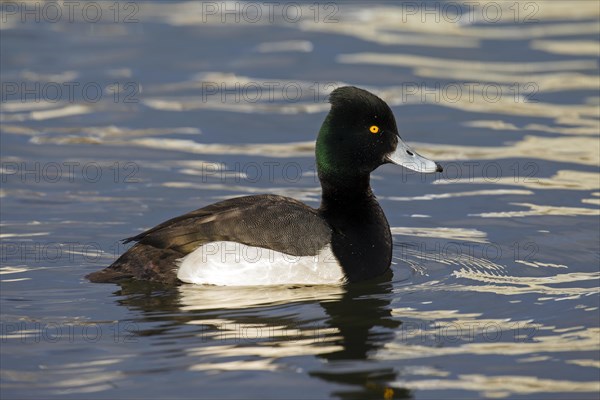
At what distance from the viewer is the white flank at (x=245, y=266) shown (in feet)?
28.6

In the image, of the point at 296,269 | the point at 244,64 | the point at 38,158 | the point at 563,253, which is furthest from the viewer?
the point at 244,64

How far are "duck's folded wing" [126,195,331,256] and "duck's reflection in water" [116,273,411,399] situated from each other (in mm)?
310

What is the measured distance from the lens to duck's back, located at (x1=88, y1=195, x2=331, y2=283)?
8.73m

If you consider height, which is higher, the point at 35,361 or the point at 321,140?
the point at 321,140

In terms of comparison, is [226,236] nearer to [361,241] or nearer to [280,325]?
[280,325]

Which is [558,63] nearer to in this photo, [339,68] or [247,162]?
[339,68]

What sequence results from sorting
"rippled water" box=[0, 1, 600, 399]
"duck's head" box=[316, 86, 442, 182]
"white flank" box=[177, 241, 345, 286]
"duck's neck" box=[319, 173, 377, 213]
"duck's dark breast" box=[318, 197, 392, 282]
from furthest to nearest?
"duck's neck" box=[319, 173, 377, 213], "duck's head" box=[316, 86, 442, 182], "duck's dark breast" box=[318, 197, 392, 282], "white flank" box=[177, 241, 345, 286], "rippled water" box=[0, 1, 600, 399]

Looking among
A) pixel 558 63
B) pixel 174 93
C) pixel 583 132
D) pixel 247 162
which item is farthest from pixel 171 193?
pixel 558 63

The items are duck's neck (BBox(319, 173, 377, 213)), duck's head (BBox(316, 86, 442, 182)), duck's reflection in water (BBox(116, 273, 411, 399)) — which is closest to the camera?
duck's reflection in water (BBox(116, 273, 411, 399))

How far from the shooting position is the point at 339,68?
50.9 feet

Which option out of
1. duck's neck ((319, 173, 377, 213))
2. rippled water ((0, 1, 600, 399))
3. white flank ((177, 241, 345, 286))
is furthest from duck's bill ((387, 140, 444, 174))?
white flank ((177, 241, 345, 286))

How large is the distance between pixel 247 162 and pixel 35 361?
530 centimetres

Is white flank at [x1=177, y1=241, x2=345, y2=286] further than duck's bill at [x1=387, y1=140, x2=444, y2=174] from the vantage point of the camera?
No

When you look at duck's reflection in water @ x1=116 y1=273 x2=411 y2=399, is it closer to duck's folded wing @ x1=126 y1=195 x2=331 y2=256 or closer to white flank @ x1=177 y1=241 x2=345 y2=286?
white flank @ x1=177 y1=241 x2=345 y2=286
